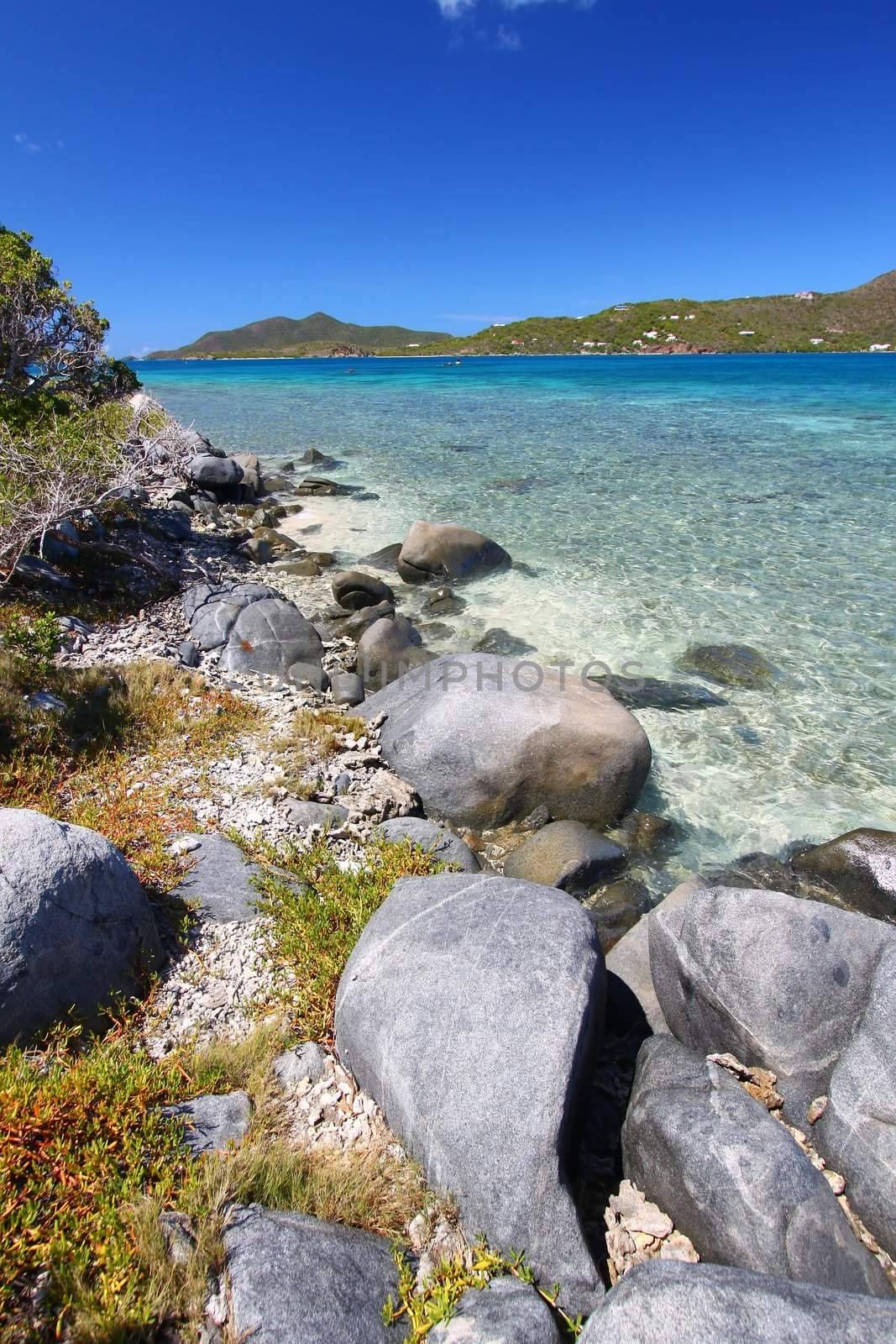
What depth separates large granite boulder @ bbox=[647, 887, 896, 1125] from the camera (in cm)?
409

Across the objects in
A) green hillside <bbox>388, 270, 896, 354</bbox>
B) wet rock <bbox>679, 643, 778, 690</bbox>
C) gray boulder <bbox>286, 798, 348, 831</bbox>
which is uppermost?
green hillside <bbox>388, 270, 896, 354</bbox>

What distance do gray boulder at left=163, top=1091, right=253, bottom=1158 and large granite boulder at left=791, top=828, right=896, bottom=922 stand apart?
5491 mm

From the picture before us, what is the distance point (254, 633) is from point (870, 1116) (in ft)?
29.3

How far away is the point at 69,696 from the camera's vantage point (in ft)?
24.6

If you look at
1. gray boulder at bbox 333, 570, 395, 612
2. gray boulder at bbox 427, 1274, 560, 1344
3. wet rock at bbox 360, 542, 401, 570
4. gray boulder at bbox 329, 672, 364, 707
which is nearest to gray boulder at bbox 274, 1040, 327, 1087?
gray boulder at bbox 427, 1274, 560, 1344

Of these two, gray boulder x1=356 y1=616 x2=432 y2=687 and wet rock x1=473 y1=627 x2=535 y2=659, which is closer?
gray boulder x1=356 y1=616 x2=432 y2=687

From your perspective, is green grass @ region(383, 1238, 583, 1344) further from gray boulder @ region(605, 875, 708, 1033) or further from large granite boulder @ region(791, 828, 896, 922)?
large granite boulder @ region(791, 828, 896, 922)

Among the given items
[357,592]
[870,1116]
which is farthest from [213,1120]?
[357,592]

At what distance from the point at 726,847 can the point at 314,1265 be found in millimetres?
5438

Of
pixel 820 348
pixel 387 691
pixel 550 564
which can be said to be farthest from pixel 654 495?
pixel 820 348

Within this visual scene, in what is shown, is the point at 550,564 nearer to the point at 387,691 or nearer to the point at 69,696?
the point at 387,691

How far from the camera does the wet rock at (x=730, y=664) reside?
10141mm

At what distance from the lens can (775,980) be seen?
4215mm

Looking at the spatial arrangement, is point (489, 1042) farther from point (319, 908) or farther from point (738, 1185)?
point (319, 908)
